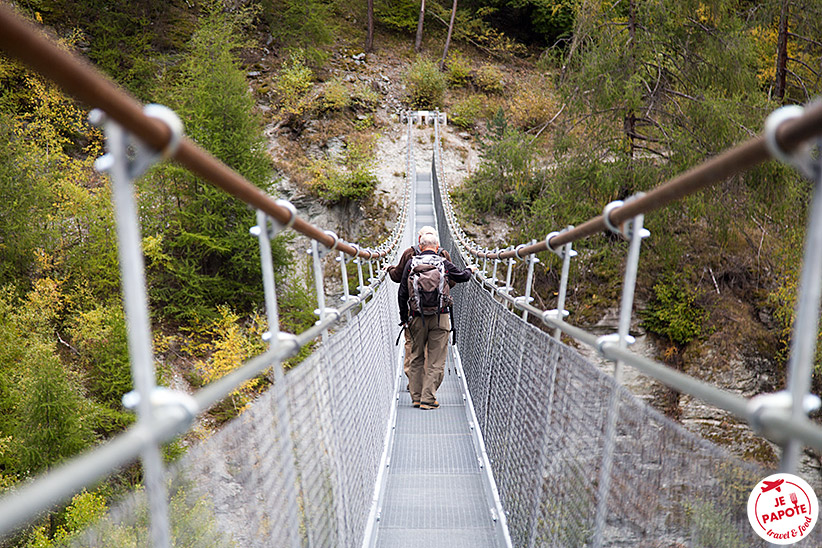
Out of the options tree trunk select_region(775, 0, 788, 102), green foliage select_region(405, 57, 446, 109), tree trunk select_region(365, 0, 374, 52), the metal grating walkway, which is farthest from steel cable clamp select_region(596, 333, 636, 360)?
tree trunk select_region(365, 0, 374, 52)

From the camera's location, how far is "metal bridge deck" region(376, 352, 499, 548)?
248 cm

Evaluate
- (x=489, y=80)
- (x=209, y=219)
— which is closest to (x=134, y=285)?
(x=209, y=219)

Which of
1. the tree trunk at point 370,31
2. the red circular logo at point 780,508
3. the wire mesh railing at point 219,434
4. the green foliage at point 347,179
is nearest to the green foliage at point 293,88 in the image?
the green foliage at point 347,179

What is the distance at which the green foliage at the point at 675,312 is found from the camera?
394 inches

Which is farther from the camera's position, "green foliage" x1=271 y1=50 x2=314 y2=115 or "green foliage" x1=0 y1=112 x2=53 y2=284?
"green foliage" x1=271 y1=50 x2=314 y2=115

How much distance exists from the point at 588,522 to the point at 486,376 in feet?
6.25

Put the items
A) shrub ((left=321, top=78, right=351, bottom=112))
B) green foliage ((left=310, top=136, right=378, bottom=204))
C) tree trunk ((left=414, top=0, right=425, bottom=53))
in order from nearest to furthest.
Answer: green foliage ((left=310, top=136, right=378, bottom=204))
shrub ((left=321, top=78, right=351, bottom=112))
tree trunk ((left=414, top=0, right=425, bottom=53))

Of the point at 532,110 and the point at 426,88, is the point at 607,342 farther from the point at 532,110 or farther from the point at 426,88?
the point at 426,88

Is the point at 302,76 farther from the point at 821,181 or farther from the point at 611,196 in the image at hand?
the point at 821,181

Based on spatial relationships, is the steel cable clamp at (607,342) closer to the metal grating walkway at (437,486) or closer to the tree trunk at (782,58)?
the metal grating walkway at (437,486)

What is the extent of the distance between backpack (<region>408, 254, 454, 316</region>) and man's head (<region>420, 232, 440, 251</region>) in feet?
0.29

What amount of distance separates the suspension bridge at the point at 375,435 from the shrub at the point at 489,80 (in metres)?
17.5

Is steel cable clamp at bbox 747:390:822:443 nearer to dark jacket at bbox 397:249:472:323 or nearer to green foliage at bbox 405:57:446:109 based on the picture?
dark jacket at bbox 397:249:472:323

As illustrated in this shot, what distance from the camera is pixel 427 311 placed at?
142 inches
